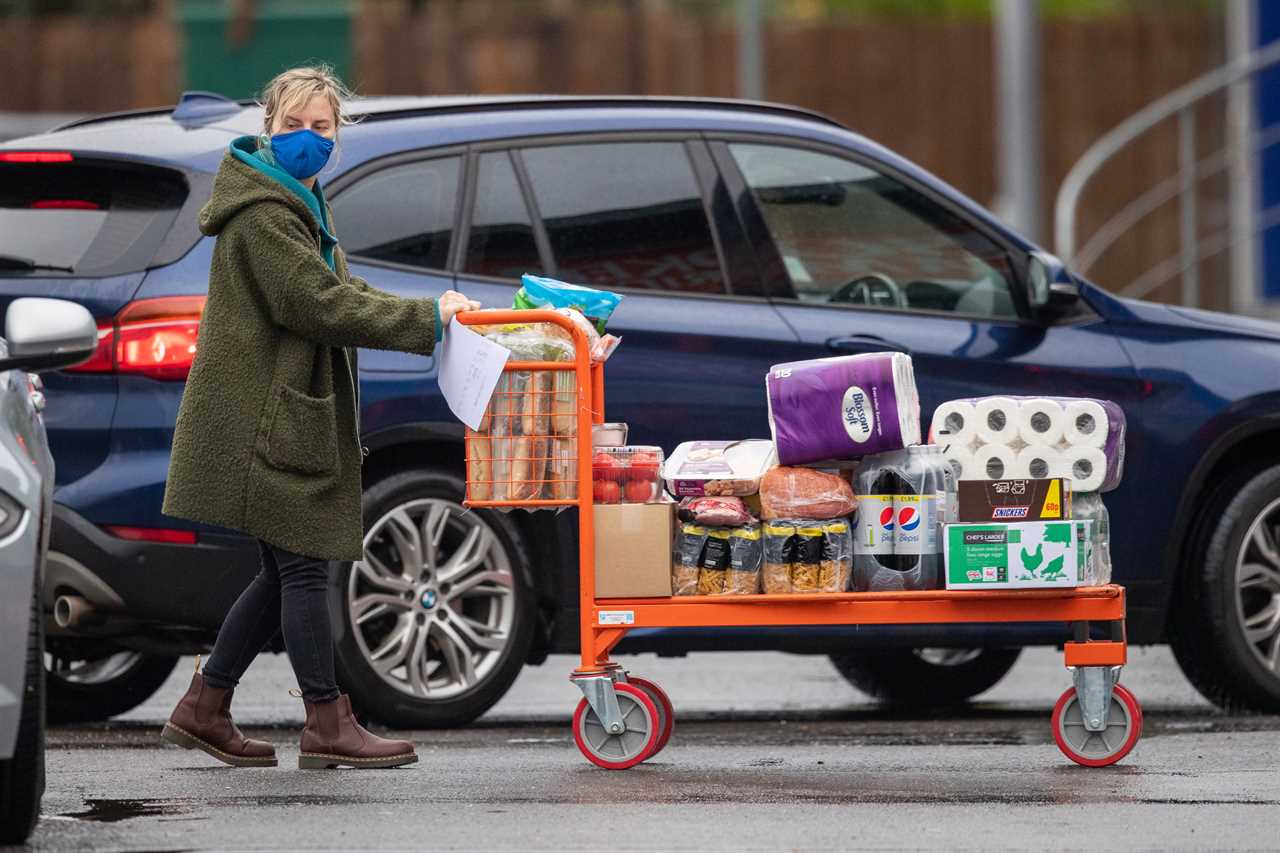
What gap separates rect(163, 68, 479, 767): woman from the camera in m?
6.26

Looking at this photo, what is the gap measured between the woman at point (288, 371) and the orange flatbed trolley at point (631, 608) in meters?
0.31

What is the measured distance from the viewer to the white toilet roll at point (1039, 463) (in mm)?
6598

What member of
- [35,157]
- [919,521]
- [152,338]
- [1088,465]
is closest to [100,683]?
[152,338]

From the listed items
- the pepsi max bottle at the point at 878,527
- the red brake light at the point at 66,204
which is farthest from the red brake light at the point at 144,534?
the pepsi max bottle at the point at 878,527

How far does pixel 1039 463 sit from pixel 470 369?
1506 millimetres

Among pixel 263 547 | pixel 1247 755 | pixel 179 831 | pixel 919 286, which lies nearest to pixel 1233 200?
pixel 919 286

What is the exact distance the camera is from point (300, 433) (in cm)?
630

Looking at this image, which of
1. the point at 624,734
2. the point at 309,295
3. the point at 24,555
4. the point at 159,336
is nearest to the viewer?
the point at 24,555

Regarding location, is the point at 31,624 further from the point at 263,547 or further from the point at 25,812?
the point at 263,547

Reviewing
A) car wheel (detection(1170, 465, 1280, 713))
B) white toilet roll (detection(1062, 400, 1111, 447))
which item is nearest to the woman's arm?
white toilet roll (detection(1062, 400, 1111, 447))

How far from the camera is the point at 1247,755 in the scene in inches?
269

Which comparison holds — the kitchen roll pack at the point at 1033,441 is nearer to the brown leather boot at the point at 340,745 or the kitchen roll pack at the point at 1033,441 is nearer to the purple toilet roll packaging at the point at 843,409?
the purple toilet roll packaging at the point at 843,409

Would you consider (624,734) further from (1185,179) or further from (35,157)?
(1185,179)

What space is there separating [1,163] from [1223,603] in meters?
3.91
